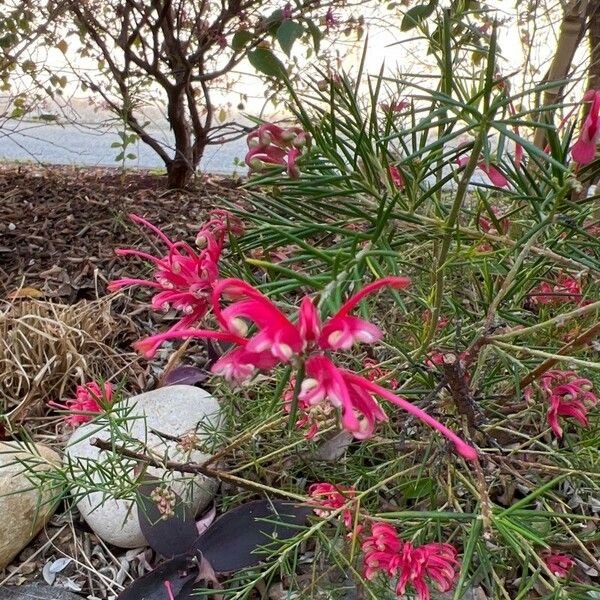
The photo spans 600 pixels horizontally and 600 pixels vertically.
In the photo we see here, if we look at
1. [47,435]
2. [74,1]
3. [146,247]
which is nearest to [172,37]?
[74,1]

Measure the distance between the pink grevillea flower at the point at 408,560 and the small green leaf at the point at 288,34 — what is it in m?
1.03

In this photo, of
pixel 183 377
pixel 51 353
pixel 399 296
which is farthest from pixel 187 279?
pixel 51 353

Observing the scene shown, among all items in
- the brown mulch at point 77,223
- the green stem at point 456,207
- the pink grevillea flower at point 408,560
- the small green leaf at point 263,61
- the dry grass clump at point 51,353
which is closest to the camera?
the green stem at point 456,207

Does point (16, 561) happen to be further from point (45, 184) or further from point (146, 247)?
point (45, 184)

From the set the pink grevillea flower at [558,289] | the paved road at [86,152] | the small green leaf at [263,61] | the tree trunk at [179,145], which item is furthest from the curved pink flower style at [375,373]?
the paved road at [86,152]

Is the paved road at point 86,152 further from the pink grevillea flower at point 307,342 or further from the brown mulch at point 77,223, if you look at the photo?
the pink grevillea flower at point 307,342

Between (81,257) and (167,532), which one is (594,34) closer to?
(167,532)

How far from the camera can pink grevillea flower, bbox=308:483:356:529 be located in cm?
78

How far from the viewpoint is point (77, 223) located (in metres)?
2.13

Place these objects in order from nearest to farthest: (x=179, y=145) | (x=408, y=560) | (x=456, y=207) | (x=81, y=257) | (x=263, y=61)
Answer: (x=456, y=207) → (x=408, y=560) → (x=263, y=61) → (x=81, y=257) → (x=179, y=145)

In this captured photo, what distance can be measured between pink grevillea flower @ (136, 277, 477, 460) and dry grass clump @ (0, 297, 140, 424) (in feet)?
3.62

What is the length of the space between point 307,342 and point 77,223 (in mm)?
1929

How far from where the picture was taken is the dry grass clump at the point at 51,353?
146cm

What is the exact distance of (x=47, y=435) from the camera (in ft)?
4.53
